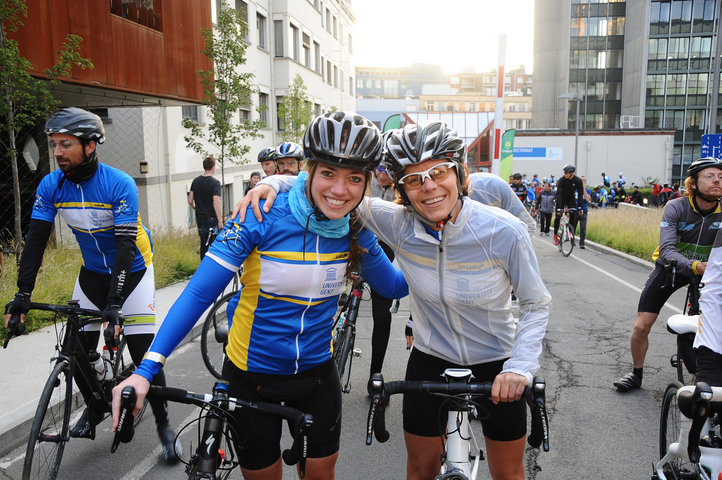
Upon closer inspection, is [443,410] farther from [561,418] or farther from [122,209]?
[561,418]


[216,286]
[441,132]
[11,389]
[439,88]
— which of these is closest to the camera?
[216,286]

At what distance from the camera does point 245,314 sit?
2.46 m

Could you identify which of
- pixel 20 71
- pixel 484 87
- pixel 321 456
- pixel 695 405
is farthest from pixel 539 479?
pixel 484 87

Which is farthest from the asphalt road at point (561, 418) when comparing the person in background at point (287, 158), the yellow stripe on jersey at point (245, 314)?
the person in background at point (287, 158)

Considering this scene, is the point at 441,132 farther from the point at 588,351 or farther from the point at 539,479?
the point at 588,351

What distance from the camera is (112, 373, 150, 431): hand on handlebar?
183 centimetres

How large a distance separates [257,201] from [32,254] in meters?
2.14

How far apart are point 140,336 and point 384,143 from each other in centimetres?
243

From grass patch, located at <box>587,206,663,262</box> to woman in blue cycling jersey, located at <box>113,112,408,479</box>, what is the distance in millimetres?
13211

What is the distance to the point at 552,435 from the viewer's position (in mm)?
4441

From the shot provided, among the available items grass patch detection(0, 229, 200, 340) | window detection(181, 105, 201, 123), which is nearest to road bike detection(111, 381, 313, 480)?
grass patch detection(0, 229, 200, 340)

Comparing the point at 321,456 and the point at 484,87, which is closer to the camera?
the point at 321,456

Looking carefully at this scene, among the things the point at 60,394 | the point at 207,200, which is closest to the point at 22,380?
the point at 60,394

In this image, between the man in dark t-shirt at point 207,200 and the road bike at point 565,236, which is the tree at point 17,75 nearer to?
the man in dark t-shirt at point 207,200
